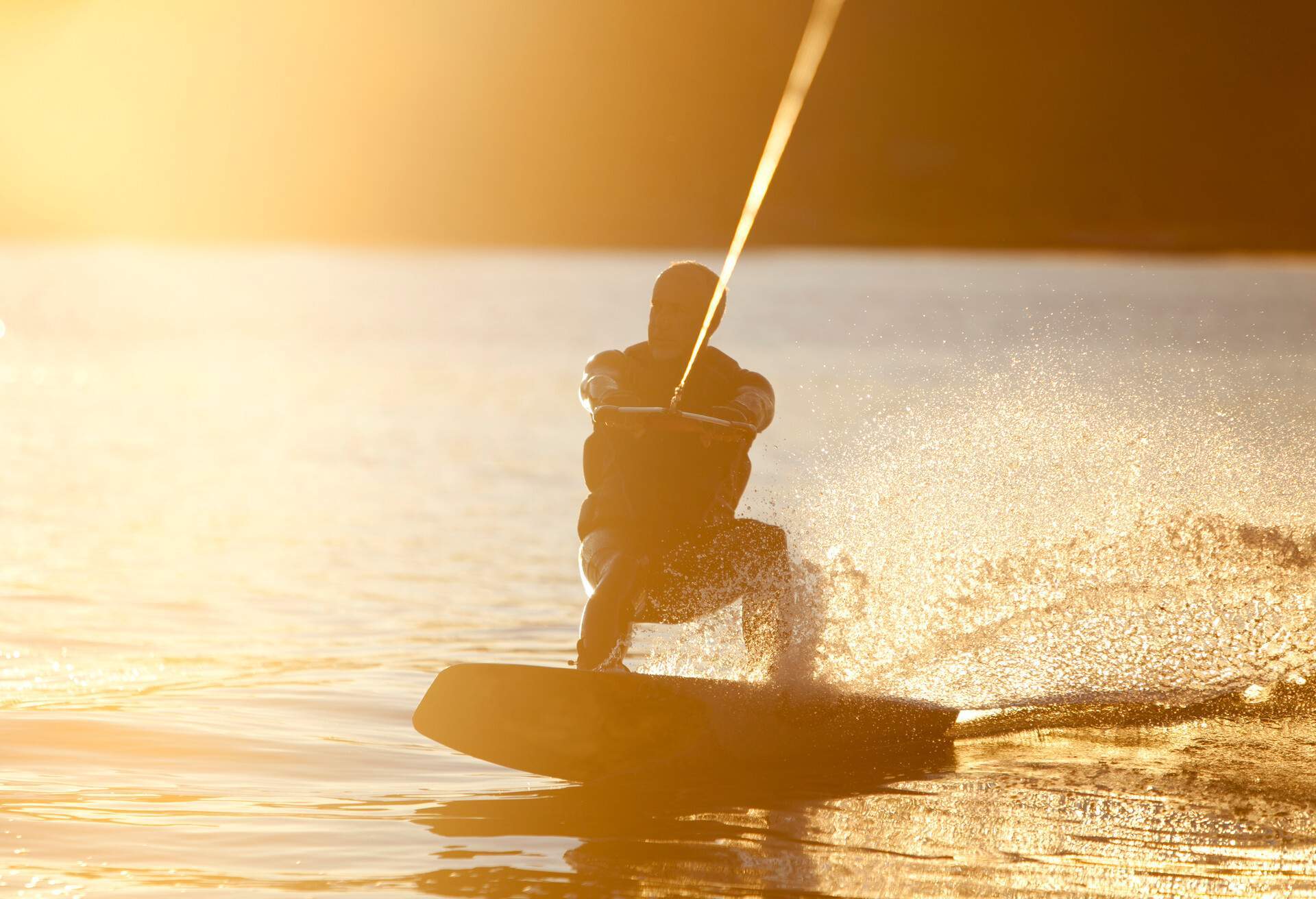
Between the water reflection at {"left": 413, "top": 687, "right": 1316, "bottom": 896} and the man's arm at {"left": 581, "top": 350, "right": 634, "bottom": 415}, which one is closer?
the water reflection at {"left": 413, "top": 687, "right": 1316, "bottom": 896}

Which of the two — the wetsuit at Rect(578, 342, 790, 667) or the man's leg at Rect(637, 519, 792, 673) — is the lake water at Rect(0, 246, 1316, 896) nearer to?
the man's leg at Rect(637, 519, 792, 673)

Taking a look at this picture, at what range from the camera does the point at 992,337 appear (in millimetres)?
37625

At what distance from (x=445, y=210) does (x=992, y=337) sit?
3398 inches

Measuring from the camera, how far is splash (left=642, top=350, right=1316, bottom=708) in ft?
25.4

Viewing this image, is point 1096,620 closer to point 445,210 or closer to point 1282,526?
point 1282,526

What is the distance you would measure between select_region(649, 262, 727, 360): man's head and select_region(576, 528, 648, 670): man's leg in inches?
31.8

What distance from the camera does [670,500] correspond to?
22.6 ft

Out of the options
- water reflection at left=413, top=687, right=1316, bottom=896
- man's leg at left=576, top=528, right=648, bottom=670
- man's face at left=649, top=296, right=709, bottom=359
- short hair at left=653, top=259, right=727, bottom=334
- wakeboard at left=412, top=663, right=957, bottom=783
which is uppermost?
short hair at left=653, top=259, right=727, bottom=334

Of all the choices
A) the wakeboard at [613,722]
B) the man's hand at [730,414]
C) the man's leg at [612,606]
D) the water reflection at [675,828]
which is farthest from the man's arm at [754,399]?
the water reflection at [675,828]

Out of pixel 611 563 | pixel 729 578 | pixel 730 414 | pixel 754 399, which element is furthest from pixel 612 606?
pixel 754 399

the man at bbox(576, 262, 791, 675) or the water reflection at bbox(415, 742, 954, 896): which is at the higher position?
the man at bbox(576, 262, 791, 675)

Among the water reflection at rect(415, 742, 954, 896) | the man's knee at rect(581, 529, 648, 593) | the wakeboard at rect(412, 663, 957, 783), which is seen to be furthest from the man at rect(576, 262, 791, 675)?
the water reflection at rect(415, 742, 954, 896)

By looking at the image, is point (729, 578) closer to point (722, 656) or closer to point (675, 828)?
point (722, 656)

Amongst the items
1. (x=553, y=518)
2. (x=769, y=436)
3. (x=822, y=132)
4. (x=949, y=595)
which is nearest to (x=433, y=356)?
(x=769, y=436)
